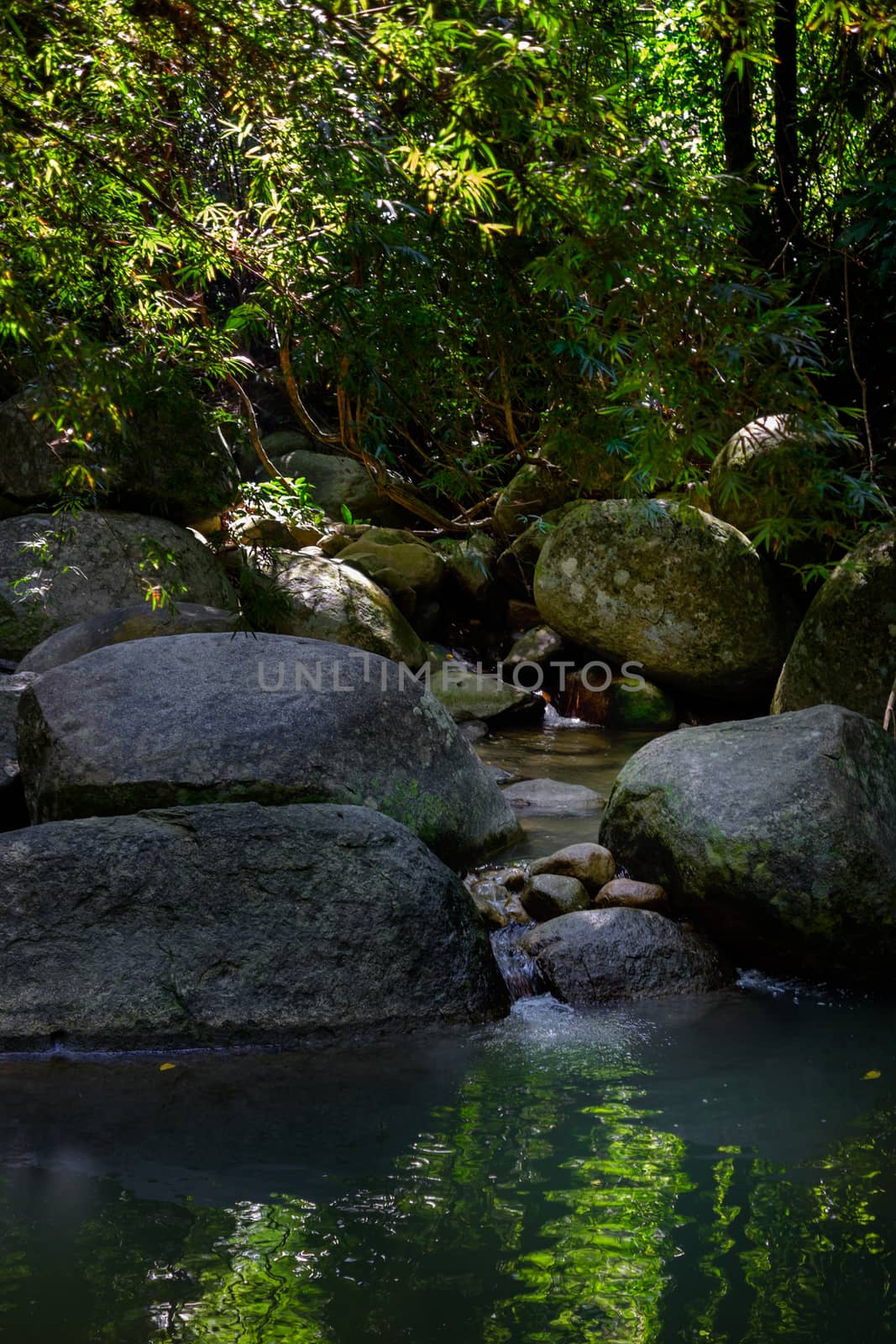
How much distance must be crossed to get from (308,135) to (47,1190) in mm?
2827

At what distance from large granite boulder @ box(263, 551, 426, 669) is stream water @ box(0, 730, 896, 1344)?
456 centimetres

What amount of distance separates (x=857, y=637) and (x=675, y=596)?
1.71m

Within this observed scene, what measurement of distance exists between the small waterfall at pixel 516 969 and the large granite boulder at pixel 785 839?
0.68m

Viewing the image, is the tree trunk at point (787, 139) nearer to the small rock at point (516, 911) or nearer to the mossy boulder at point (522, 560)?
the mossy boulder at point (522, 560)

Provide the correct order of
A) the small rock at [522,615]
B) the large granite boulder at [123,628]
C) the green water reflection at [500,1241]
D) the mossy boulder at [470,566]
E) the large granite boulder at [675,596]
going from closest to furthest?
1. the green water reflection at [500,1241]
2. the large granite boulder at [123,628]
3. the large granite boulder at [675,596]
4. the mossy boulder at [470,566]
5. the small rock at [522,615]

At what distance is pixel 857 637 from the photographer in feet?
23.2

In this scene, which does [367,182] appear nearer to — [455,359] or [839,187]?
[455,359]

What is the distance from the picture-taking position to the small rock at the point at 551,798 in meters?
6.46

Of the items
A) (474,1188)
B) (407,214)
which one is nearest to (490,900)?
(474,1188)

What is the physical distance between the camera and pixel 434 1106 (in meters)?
3.46

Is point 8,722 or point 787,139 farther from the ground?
point 787,139

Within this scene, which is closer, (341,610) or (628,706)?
(341,610)

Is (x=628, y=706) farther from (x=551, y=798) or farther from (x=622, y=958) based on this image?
(x=622, y=958)

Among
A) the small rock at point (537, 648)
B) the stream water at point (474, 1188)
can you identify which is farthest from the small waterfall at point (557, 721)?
the stream water at point (474, 1188)
